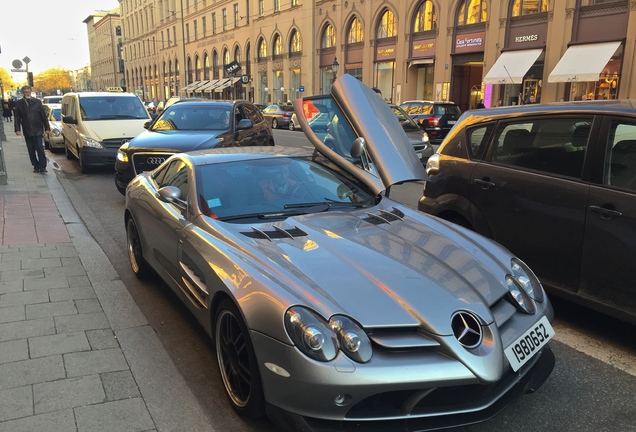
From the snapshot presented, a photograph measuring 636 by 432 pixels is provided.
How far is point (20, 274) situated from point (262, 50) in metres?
52.3

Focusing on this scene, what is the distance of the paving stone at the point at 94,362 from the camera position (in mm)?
3283

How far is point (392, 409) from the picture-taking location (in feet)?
7.72

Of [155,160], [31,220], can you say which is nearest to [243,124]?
[155,160]

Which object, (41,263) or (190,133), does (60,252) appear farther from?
(190,133)

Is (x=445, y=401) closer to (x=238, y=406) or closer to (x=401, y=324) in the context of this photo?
(x=401, y=324)

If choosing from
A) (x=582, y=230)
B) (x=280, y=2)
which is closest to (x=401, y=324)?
(x=582, y=230)

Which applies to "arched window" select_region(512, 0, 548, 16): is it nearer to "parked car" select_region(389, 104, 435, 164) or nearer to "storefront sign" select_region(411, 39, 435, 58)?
"storefront sign" select_region(411, 39, 435, 58)

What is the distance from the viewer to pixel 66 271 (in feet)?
17.0

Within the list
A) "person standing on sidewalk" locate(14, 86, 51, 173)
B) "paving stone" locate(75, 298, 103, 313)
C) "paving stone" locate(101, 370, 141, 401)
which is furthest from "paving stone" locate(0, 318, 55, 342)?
"person standing on sidewalk" locate(14, 86, 51, 173)

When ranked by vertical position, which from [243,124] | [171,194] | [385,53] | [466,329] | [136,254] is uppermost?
[385,53]

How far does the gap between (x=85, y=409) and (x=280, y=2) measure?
5118cm

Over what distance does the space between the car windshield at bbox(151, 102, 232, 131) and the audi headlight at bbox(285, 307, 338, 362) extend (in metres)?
7.58

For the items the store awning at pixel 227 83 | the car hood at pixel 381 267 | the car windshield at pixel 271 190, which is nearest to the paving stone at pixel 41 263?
the car windshield at pixel 271 190

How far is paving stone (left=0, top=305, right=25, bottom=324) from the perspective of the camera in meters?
4.03
